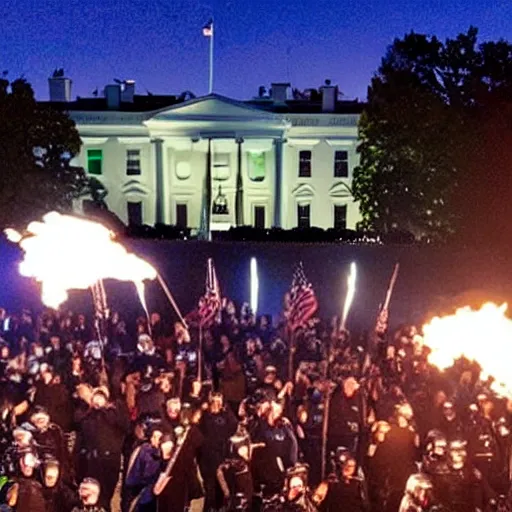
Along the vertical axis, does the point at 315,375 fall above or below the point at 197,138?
below

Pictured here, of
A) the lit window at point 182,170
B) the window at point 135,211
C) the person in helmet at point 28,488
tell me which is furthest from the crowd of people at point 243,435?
the lit window at point 182,170

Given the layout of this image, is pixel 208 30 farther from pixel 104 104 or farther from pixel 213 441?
pixel 213 441

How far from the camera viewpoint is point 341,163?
169 feet

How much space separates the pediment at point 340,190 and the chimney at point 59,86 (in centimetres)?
1508

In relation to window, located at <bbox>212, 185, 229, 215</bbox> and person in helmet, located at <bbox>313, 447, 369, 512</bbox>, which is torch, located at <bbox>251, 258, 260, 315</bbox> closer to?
window, located at <bbox>212, 185, 229, 215</bbox>

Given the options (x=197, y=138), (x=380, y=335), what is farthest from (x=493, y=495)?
(x=197, y=138)

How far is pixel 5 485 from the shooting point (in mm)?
8562

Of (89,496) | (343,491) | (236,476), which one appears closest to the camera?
(89,496)

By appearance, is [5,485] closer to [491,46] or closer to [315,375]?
[315,375]

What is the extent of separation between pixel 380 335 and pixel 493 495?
9429 mm

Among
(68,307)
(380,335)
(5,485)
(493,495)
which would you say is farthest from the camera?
(68,307)

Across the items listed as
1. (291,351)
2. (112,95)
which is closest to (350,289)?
(291,351)

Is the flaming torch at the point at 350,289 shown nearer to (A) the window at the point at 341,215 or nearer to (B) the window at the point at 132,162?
(A) the window at the point at 341,215

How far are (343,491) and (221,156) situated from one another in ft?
140
